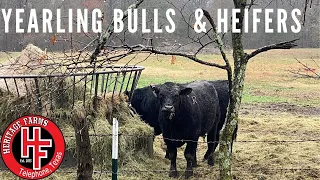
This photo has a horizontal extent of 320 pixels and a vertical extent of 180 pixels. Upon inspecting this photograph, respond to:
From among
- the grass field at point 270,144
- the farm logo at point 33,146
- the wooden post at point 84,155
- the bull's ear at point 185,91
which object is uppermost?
the bull's ear at point 185,91

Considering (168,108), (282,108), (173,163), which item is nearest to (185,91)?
(168,108)

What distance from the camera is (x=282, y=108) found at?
17.0 metres

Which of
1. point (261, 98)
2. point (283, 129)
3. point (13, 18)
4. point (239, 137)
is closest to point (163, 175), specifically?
point (239, 137)

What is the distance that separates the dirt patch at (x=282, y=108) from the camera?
16.1 meters

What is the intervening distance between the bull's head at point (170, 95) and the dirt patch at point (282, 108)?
6.94 meters

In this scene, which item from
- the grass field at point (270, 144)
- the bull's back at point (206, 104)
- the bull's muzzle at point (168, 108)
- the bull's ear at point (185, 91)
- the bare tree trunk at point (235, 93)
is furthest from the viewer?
the bull's back at point (206, 104)

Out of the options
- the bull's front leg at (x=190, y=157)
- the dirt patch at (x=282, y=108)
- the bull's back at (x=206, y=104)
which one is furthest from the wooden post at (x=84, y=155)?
the dirt patch at (x=282, y=108)

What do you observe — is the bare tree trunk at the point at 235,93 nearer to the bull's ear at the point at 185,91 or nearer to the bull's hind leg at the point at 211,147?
the bull's ear at the point at 185,91

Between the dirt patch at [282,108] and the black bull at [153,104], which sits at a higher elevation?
the black bull at [153,104]

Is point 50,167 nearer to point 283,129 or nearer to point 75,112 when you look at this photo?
point 75,112

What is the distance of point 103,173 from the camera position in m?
7.95

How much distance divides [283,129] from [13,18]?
3421 centimetres

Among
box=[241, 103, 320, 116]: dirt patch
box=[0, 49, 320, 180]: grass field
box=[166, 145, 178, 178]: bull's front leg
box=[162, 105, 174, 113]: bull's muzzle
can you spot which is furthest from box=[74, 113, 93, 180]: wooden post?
box=[241, 103, 320, 116]: dirt patch

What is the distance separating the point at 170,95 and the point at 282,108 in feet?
30.5
